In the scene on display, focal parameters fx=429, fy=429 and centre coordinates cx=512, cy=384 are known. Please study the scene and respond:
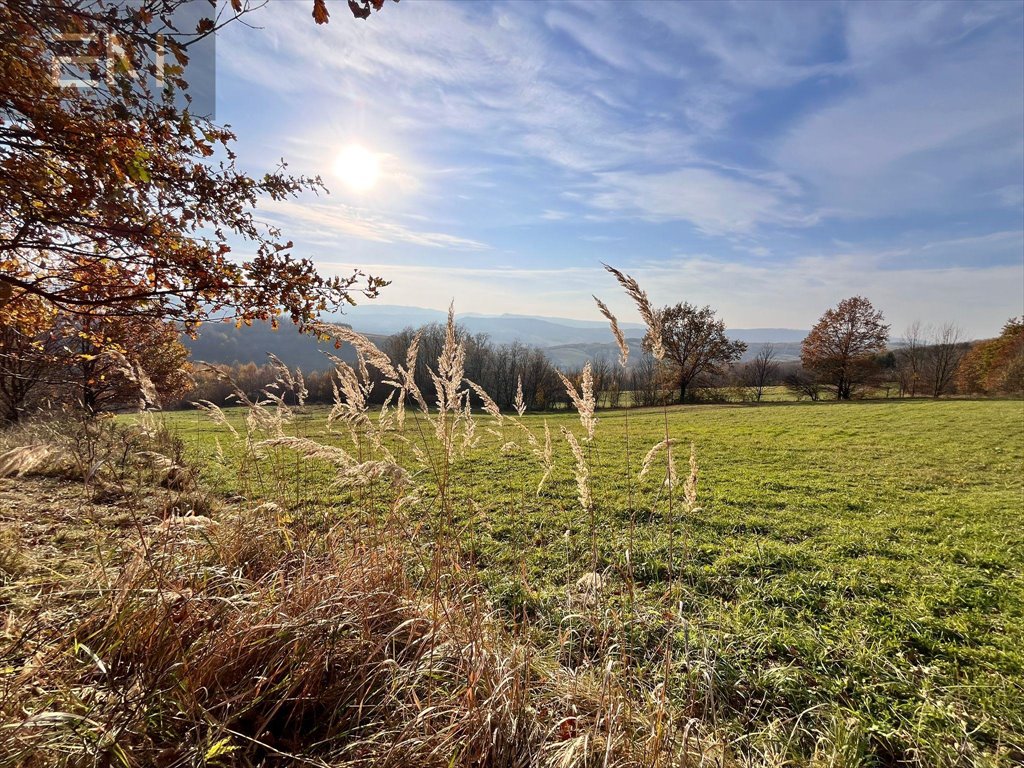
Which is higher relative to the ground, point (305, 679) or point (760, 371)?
point (760, 371)

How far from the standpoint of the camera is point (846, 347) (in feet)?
123

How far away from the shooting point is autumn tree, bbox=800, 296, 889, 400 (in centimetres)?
3694

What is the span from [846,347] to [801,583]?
42.6 m

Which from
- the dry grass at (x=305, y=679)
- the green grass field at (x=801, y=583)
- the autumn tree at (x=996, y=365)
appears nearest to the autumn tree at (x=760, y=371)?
the autumn tree at (x=996, y=365)

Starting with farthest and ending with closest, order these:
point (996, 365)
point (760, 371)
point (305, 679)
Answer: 1. point (760, 371)
2. point (996, 365)
3. point (305, 679)

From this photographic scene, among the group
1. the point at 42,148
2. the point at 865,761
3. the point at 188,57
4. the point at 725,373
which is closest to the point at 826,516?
the point at 865,761

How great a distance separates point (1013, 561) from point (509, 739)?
22.4 ft

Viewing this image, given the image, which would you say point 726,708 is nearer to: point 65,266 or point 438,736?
point 438,736

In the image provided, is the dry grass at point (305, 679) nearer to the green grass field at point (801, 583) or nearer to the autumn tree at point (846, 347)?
the green grass field at point (801, 583)

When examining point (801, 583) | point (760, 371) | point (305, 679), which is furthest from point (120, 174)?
point (760, 371)

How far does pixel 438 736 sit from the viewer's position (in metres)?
1.71

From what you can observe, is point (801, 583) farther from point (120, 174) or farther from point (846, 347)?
point (846, 347)

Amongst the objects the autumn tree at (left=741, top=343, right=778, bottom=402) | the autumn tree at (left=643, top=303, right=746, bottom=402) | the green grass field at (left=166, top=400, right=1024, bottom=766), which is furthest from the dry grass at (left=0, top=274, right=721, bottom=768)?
the autumn tree at (left=741, top=343, right=778, bottom=402)

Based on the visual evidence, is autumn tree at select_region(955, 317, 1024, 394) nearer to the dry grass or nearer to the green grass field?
the green grass field
